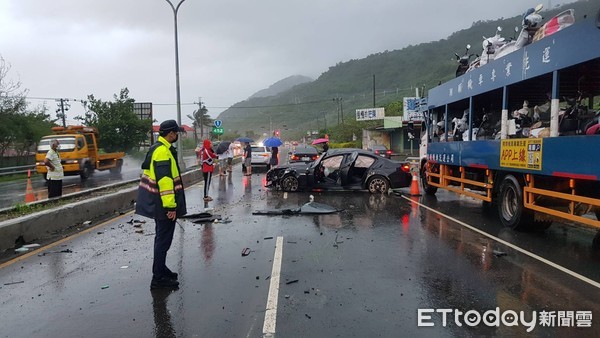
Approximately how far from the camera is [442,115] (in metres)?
12.9

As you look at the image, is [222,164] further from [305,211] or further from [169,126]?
[169,126]

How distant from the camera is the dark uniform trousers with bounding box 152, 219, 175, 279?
5.01 m

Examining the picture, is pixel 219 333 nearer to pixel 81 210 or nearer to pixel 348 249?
pixel 348 249

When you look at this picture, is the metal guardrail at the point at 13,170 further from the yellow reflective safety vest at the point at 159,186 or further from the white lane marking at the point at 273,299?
the white lane marking at the point at 273,299

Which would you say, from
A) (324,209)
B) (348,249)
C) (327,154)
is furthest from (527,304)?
(327,154)

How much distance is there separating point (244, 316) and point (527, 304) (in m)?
→ 2.96

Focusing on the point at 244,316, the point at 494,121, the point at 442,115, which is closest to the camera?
the point at 244,316

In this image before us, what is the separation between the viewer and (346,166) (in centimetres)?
1337

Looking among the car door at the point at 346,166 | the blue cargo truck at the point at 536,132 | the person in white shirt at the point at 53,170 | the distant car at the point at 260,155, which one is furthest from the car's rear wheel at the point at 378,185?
the distant car at the point at 260,155

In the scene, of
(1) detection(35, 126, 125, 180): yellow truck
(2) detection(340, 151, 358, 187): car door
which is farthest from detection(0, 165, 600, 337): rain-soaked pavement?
(1) detection(35, 126, 125, 180): yellow truck

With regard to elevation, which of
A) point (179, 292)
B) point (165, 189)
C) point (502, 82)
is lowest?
point (179, 292)

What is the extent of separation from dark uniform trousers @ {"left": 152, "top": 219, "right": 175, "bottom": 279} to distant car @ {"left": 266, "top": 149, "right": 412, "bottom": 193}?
28.6ft

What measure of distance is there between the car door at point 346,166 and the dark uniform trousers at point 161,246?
8782 millimetres

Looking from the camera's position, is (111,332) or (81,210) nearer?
(111,332)
